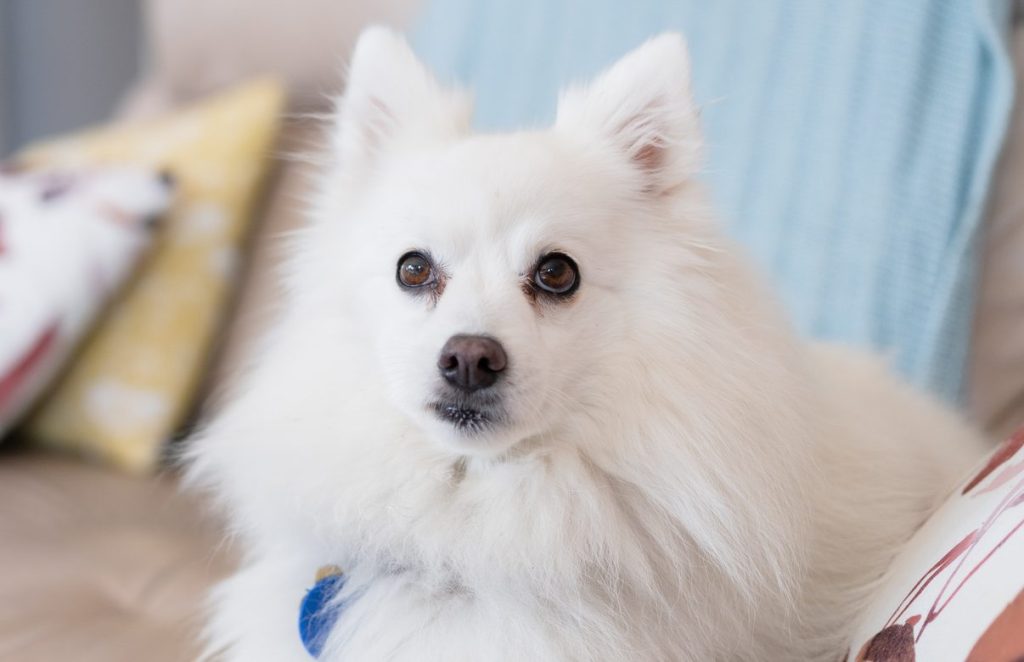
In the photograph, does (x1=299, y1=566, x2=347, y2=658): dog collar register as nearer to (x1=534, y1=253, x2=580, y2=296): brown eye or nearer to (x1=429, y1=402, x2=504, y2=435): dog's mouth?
(x1=429, y1=402, x2=504, y2=435): dog's mouth

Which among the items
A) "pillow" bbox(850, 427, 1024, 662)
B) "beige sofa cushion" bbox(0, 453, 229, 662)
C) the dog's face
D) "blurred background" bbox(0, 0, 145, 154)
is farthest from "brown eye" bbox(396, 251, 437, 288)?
"blurred background" bbox(0, 0, 145, 154)

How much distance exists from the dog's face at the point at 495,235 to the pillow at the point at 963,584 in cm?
39

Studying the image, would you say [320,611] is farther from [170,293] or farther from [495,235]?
[170,293]

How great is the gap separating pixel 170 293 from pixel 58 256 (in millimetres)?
253

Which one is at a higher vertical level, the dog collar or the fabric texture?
the fabric texture

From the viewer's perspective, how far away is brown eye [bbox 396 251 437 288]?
1.22 m

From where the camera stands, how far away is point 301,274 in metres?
1.42

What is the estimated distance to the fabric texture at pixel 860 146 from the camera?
6.05 feet

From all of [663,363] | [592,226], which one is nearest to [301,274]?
[592,226]

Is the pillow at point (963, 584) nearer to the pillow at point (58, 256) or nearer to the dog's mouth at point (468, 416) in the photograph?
the dog's mouth at point (468, 416)

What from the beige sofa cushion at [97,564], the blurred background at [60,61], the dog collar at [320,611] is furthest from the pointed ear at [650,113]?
the blurred background at [60,61]

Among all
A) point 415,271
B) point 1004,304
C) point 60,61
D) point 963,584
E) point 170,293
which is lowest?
point 963,584

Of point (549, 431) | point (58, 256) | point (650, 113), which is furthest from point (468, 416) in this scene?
point (58, 256)

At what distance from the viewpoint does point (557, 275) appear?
1.20 m
